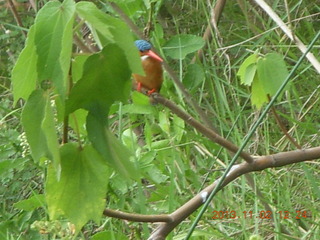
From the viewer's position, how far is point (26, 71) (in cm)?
69

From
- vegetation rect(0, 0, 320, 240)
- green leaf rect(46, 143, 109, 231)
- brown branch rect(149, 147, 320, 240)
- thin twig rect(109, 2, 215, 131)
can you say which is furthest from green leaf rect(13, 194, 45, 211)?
green leaf rect(46, 143, 109, 231)

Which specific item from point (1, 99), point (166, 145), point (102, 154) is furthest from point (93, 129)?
point (1, 99)

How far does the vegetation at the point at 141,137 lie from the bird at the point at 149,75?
0.08 feet

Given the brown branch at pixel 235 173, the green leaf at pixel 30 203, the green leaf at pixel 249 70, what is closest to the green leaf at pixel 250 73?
the green leaf at pixel 249 70

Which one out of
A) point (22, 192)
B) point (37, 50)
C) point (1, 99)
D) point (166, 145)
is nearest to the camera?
point (37, 50)

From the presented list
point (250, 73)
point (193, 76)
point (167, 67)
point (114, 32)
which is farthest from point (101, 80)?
point (193, 76)

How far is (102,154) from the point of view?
2.37 ft

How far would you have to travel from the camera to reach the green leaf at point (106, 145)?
71 cm

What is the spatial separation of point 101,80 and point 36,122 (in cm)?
7

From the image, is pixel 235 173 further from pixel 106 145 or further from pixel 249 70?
pixel 106 145

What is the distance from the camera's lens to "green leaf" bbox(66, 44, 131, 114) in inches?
26.6

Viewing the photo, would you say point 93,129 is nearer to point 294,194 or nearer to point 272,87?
point 272,87

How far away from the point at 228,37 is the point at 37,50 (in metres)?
2.14

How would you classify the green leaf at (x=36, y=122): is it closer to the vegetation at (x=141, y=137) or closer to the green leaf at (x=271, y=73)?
the vegetation at (x=141, y=137)
